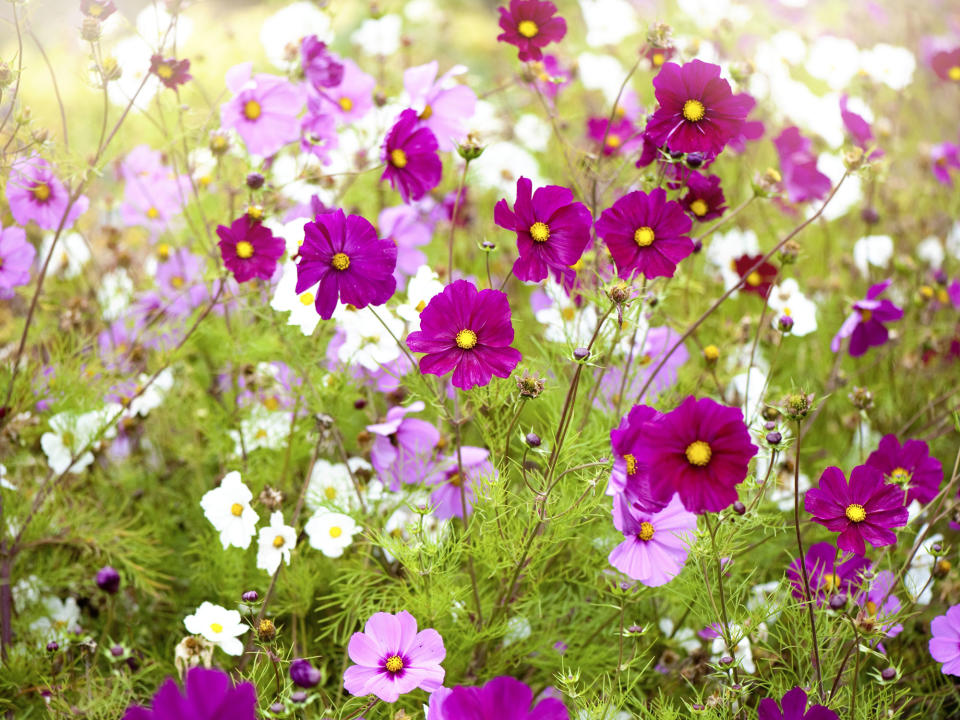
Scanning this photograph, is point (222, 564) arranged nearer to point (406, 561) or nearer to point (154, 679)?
point (154, 679)

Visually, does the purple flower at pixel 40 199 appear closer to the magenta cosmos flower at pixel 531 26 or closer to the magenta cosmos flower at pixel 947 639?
the magenta cosmos flower at pixel 531 26

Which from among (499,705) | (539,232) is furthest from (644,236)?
(499,705)

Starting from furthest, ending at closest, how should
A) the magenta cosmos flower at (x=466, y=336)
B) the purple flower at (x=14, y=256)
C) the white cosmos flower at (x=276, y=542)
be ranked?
1. the purple flower at (x=14, y=256)
2. the white cosmos flower at (x=276, y=542)
3. the magenta cosmos flower at (x=466, y=336)

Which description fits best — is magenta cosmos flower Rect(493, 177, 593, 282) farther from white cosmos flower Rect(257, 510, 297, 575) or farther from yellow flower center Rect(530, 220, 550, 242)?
white cosmos flower Rect(257, 510, 297, 575)

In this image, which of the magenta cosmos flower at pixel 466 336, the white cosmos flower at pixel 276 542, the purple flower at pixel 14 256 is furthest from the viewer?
the purple flower at pixel 14 256

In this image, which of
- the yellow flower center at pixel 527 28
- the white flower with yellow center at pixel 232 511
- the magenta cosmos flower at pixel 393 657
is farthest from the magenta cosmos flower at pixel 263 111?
the magenta cosmos flower at pixel 393 657

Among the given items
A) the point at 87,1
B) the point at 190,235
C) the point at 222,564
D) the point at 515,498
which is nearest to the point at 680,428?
the point at 515,498

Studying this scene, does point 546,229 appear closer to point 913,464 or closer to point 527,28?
point 527,28
